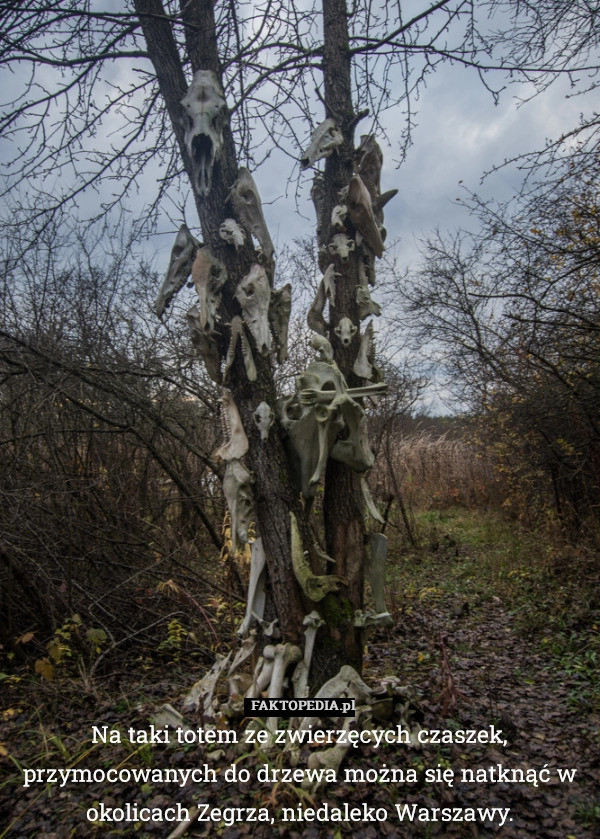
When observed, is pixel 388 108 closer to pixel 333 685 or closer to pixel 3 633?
pixel 333 685

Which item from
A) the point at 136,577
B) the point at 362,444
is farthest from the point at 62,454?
the point at 362,444

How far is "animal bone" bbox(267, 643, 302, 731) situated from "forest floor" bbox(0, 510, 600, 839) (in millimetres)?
229

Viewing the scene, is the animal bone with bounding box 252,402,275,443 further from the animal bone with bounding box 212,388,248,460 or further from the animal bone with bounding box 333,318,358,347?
the animal bone with bounding box 333,318,358,347

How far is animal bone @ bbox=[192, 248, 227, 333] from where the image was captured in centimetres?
327

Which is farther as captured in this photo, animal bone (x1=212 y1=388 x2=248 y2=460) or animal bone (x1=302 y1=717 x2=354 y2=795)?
animal bone (x1=212 y1=388 x2=248 y2=460)

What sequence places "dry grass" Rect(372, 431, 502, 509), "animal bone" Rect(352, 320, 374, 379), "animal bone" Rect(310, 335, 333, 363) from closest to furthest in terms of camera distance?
1. "animal bone" Rect(310, 335, 333, 363)
2. "animal bone" Rect(352, 320, 374, 379)
3. "dry grass" Rect(372, 431, 502, 509)

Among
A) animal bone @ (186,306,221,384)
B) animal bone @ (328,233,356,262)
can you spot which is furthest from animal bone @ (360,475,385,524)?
animal bone @ (328,233,356,262)

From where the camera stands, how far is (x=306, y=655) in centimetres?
317

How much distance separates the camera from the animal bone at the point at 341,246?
3789 millimetres

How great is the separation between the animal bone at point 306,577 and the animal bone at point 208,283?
1355 millimetres

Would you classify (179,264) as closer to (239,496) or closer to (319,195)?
(319,195)

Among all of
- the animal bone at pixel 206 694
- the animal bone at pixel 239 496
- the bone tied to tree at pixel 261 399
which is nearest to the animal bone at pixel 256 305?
the bone tied to tree at pixel 261 399

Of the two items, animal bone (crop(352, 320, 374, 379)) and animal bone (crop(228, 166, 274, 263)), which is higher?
animal bone (crop(228, 166, 274, 263))

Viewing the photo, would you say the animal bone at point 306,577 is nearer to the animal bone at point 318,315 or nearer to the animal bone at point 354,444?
the animal bone at point 354,444
